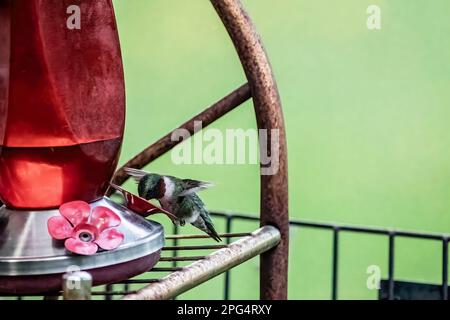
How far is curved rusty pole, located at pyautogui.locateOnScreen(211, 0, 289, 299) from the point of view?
2.55 ft

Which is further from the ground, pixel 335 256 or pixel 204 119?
pixel 204 119

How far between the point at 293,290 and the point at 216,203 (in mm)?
264

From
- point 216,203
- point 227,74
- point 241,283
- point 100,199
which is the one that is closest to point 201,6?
point 227,74

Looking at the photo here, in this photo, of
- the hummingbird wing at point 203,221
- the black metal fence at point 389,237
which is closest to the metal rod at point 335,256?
the black metal fence at point 389,237

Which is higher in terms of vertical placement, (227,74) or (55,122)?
(227,74)

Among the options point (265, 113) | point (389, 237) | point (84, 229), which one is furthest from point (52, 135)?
point (389, 237)

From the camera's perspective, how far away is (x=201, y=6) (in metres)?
1.81

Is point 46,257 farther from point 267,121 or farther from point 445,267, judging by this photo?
point 445,267

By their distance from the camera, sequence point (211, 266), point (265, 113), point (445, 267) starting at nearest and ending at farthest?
point (211, 266), point (265, 113), point (445, 267)

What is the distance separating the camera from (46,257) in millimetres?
536

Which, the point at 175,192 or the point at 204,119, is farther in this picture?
the point at 204,119

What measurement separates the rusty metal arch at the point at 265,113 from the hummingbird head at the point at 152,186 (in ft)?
0.53

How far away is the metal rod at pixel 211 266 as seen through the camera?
56 centimetres

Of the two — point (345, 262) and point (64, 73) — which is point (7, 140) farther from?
point (345, 262)
